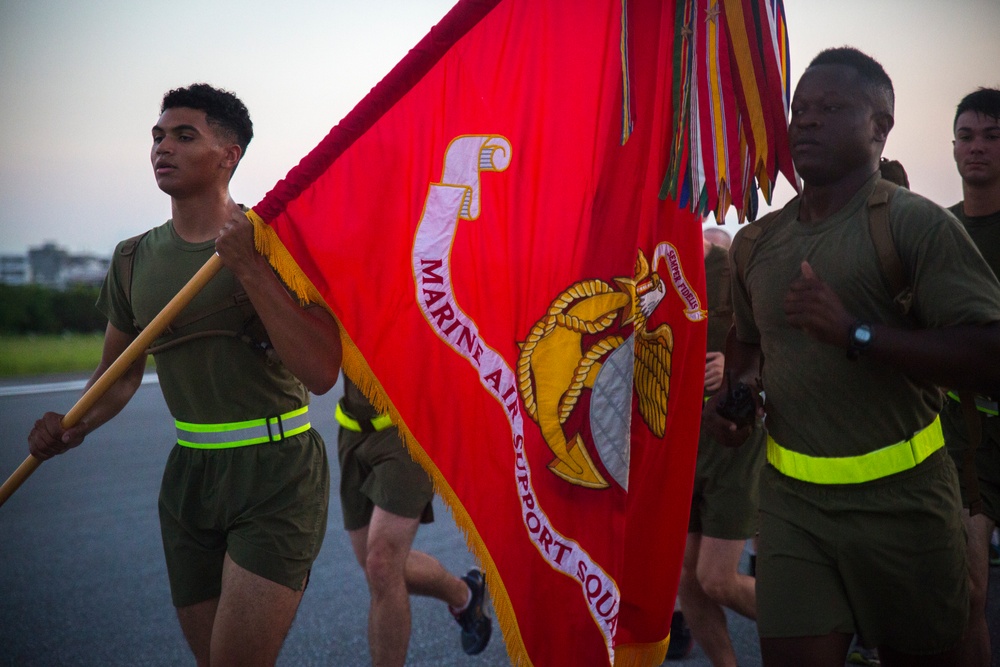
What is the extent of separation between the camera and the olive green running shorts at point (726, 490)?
4.41 metres

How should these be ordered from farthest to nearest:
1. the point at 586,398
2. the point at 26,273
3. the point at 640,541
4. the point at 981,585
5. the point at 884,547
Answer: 1. the point at 26,273
2. the point at 981,585
3. the point at 640,541
4. the point at 586,398
5. the point at 884,547

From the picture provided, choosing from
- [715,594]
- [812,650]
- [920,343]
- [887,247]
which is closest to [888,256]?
[887,247]

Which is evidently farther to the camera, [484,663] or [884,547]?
[484,663]

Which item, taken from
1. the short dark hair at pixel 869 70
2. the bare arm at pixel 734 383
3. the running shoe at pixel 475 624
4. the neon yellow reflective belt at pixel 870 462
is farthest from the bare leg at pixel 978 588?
the running shoe at pixel 475 624

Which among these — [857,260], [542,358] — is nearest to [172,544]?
[542,358]

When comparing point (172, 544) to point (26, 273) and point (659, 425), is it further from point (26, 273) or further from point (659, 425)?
point (26, 273)

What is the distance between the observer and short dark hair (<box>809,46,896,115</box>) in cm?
279

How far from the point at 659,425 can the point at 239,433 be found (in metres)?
1.48

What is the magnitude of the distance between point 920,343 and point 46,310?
76.6 ft

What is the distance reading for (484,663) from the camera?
470cm

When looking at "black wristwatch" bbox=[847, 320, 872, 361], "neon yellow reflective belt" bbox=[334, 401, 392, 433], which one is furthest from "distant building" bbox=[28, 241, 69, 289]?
"black wristwatch" bbox=[847, 320, 872, 361]

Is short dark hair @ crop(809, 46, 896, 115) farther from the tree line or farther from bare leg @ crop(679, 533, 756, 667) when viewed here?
the tree line

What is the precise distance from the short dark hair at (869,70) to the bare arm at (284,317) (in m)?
1.72

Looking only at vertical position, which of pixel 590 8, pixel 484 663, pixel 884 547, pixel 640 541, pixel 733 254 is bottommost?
pixel 484 663
